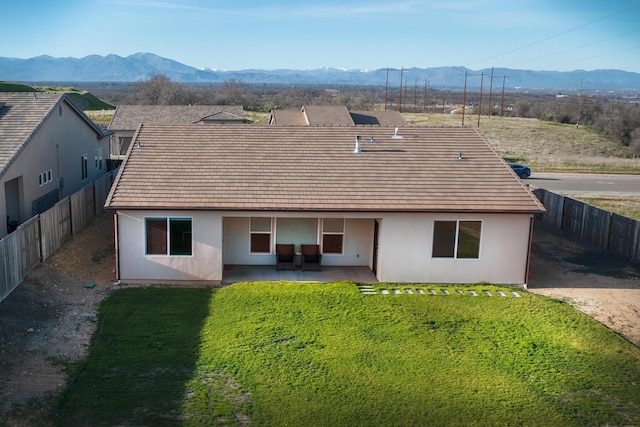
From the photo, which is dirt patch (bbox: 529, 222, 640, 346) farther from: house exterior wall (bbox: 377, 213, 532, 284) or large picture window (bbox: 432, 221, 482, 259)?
large picture window (bbox: 432, 221, 482, 259)

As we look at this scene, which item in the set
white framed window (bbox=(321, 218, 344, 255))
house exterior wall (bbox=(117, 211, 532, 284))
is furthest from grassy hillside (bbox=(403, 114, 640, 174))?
white framed window (bbox=(321, 218, 344, 255))

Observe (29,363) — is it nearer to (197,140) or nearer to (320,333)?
(320,333)

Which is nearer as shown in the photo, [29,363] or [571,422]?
[571,422]

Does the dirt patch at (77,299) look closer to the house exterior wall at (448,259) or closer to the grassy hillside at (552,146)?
the house exterior wall at (448,259)

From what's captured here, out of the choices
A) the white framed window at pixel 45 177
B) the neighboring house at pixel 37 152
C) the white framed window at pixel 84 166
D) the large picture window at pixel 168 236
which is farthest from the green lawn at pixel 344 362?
the white framed window at pixel 84 166

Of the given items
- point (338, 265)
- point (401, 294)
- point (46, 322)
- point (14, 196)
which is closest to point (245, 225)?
point (338, 265)
